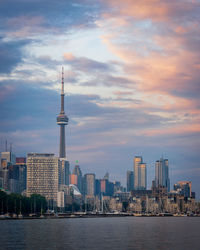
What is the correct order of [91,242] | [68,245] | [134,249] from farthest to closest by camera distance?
[91,242] → [68,245] → [134,249]

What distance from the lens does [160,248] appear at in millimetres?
105938

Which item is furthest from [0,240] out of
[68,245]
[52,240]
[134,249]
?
[134,249]

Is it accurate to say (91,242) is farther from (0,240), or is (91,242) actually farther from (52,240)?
(0,240)

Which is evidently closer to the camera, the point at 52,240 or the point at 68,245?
the point at 68,245

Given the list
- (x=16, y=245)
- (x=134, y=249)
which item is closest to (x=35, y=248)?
(x=16, y=245)

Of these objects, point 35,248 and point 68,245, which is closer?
point 35,248

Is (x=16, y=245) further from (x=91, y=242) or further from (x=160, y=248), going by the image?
(x=160, y=248)

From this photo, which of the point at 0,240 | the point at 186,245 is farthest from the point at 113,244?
the point at 0,240

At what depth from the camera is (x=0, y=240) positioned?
12375 centimetres

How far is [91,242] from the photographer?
395 feet

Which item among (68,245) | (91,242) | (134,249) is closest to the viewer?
(134,249)

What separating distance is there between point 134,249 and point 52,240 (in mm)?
26250

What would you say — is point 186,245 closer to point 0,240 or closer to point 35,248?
point 35,248

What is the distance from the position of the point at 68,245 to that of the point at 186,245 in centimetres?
2310
